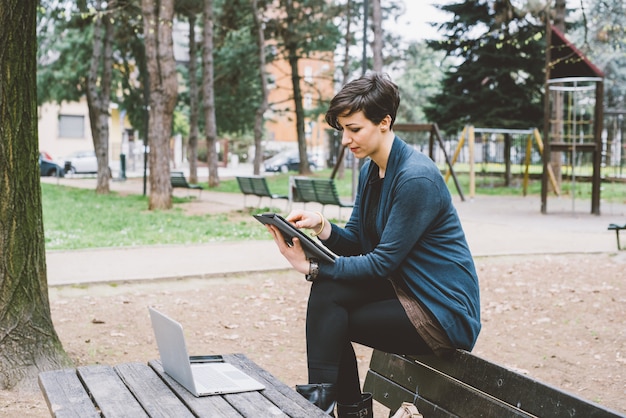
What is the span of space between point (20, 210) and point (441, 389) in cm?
297

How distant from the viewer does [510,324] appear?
707 centimetres

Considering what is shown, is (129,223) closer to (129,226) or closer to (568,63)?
(129,226)

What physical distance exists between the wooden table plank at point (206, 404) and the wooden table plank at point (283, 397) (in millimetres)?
155

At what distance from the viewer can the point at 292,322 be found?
23.5 feet

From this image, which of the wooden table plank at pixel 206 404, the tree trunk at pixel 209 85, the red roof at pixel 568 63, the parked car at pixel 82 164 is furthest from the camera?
the parked car at pixel 82 164

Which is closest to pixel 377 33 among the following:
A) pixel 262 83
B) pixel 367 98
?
pixel 262 83

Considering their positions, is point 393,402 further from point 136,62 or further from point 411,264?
point 136,62

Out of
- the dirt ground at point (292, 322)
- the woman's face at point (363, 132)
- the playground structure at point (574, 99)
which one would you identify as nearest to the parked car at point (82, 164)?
→ the playground structure at point (574, 99)

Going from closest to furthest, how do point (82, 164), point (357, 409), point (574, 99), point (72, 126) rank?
point (357, 409), point (574, 99), point (82, 164), point (72, 126)

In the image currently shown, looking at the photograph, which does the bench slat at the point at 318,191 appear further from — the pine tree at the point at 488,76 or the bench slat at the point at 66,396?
the pine tree at the point at 488,76

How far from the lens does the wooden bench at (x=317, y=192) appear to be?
49.0ft

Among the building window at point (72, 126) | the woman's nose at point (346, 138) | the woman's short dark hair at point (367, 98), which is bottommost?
the woman's nose at point (346, 138)

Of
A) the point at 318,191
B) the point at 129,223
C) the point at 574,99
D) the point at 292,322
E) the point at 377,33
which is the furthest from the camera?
the point at 377,33

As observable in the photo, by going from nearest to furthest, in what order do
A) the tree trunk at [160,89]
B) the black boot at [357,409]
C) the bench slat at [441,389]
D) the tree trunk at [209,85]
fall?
the bench slat at [441,389], the black boot at [357,409], the tree trunk at [160,89], the tree trunk at [209,85]
